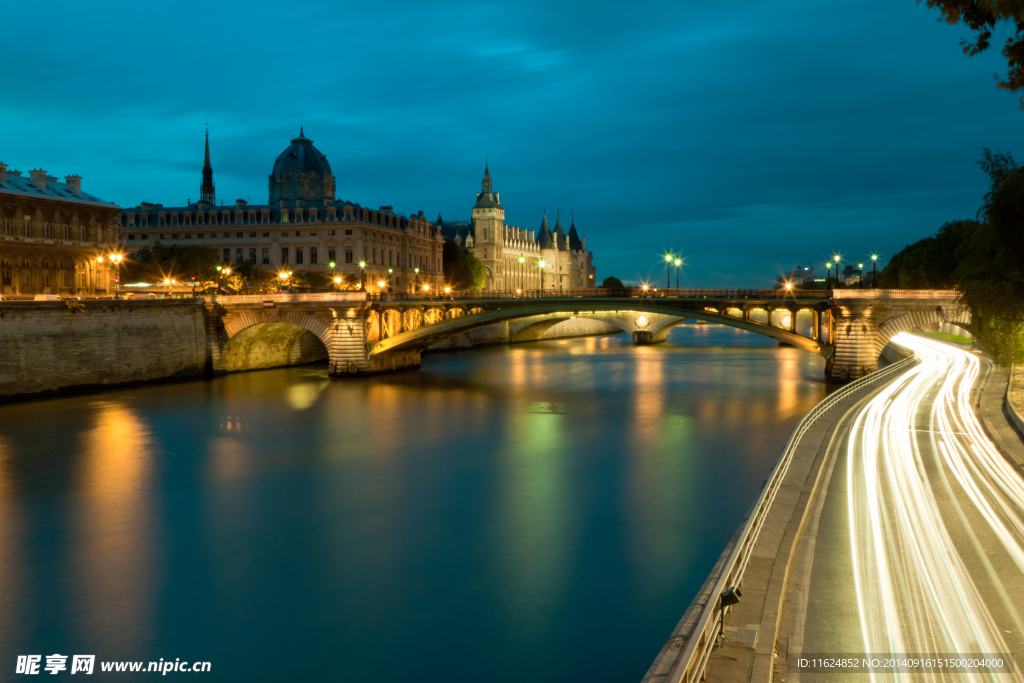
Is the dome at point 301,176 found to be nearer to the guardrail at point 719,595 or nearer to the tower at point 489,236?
the tower at point 489,236

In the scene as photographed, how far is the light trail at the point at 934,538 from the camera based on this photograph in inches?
389

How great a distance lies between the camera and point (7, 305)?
39.8 meters

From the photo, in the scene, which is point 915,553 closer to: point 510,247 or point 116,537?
point 116,537

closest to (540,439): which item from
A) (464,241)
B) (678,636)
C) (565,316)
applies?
(678,636)

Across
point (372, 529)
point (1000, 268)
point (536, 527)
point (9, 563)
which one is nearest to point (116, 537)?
point (9, 563)

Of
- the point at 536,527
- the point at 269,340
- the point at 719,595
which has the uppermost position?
the point at 269,340

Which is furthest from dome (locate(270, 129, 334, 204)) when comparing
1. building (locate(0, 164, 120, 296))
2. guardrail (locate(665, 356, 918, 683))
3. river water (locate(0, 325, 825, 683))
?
guardrail (locate(665, 356, 918, 683))

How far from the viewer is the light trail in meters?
9.89

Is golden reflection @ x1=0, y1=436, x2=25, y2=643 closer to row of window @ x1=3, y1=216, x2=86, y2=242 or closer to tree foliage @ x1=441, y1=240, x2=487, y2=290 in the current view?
row of window @ x1=3, y1=216, x2=86, y2=242

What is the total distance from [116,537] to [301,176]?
7770 centimetres

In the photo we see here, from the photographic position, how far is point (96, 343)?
1769 inches

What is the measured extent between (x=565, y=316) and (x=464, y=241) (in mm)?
69102

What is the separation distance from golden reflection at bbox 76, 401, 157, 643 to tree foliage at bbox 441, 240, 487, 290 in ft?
266

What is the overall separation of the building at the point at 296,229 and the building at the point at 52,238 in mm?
20422
